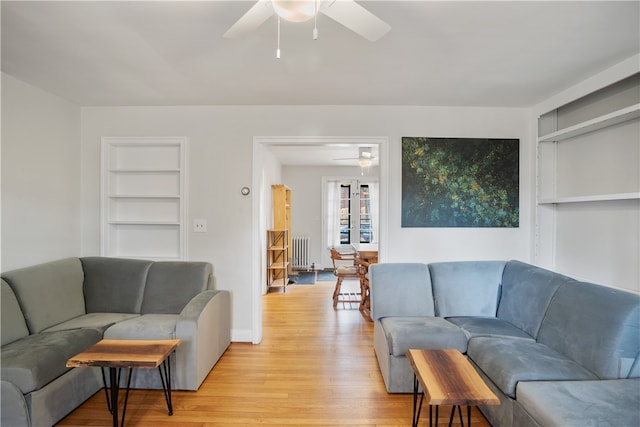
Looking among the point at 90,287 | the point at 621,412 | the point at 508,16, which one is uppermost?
the point at 508,16

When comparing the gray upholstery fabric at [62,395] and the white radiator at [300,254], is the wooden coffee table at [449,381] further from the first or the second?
the white radiator at [300,254]

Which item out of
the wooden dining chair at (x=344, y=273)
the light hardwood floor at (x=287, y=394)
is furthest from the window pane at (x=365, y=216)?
the light hardwood floor at (x=287, y=394)

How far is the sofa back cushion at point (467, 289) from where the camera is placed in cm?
270

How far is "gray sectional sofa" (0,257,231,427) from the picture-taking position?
5.95 ft

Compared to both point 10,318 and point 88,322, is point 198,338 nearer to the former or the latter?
point 88,322

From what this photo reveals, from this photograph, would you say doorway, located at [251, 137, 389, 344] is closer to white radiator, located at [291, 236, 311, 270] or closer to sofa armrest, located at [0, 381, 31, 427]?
sofa armrest, located at [0, 381, 31, 427]

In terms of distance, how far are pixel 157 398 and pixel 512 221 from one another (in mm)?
3567

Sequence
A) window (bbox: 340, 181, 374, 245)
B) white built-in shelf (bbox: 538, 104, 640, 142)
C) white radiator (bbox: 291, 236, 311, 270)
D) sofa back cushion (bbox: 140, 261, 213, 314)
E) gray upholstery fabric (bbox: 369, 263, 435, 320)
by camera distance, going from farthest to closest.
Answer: window (bbox: 340, 181, 374, 245) < white radiator (bbox: 291, 236, 311, 270) < sofa back cushion (bbox: 140, 261, 213, 314) < gray upholstery fabric (bbox: 369, 263, 435, 320) < white built-in shelf (bbox: 538, 104, 640, 142)

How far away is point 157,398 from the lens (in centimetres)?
225

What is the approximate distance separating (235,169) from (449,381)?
8.58ft

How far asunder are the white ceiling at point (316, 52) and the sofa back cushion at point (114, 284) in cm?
159

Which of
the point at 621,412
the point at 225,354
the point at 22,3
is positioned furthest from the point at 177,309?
the point at 621,412

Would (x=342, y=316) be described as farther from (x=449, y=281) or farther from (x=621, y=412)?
(x=621, y=412)

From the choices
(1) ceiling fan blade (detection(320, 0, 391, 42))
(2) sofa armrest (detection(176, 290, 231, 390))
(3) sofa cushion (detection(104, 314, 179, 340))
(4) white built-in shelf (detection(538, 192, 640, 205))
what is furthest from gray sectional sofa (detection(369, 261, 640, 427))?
(1) ceiling fan blade (detection(320, 0, 391, 42))
